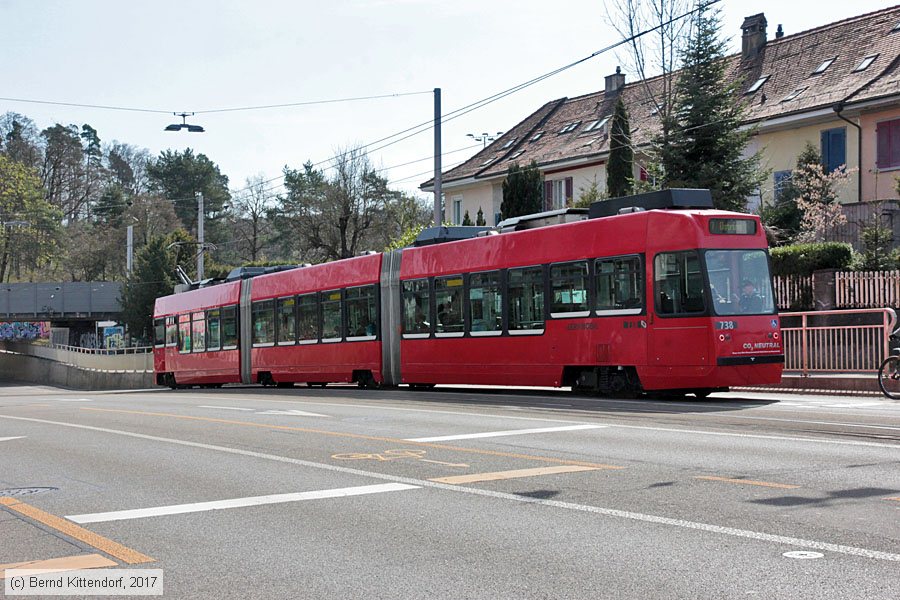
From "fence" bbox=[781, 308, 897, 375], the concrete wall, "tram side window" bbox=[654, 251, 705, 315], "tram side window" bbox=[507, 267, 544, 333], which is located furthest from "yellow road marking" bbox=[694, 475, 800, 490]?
the concrete wall

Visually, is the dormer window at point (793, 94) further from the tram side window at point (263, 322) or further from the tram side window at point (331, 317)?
the tram side window at point (263, 322)

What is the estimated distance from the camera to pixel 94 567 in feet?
21.2

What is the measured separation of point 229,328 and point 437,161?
8349 mm

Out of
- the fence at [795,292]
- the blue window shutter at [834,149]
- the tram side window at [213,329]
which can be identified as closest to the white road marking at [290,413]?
the fence at [795,292]

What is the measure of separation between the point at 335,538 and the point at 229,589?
4.25 ft

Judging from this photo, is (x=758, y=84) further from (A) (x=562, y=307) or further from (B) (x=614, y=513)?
(B) (x=614, y=513)

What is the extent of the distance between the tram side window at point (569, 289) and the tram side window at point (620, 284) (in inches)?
15.2

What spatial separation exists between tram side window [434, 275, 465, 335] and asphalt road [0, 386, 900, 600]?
26.8ft

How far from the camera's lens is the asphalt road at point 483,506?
5.94 meters

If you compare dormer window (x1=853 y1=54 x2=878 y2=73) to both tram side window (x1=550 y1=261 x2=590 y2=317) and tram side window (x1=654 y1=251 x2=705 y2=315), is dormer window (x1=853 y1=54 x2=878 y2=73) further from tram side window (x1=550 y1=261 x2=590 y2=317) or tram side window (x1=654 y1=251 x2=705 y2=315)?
tram side window (x1=654 y1=251 x2=705 y2=315)

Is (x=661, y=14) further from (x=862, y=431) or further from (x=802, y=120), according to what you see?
(x=862, y=431)

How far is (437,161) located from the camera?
32.2 m

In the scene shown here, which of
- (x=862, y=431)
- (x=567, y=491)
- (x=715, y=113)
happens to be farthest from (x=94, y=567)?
(x=715, y=113)

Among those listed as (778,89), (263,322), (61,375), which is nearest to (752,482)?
(263,322)
